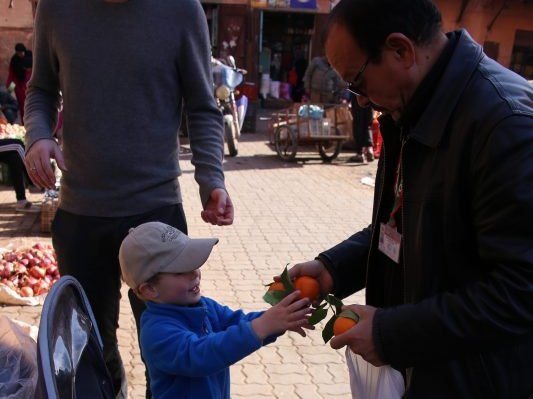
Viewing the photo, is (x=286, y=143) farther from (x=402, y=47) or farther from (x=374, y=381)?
(x=402, y=47)

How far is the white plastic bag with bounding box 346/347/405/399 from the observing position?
1579 mm

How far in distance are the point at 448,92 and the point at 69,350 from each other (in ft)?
3.36

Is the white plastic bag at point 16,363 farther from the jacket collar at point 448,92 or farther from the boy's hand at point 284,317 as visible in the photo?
the jacket collar at point 448,92

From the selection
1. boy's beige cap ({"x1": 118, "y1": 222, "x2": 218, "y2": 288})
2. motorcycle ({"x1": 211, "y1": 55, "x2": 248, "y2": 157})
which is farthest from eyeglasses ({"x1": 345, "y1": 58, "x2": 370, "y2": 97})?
motorcycle ({"x1": 211, "y1": 55, "x2": 248, "y2": 157})

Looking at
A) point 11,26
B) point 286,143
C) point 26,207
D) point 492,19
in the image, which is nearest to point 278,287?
point 26,207

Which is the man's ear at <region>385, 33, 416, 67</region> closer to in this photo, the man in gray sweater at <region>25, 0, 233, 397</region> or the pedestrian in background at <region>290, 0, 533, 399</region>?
the pedestrian in background at <region>290, 0, 533, 399</region>

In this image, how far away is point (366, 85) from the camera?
143cm

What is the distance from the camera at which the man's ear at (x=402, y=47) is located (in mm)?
1308

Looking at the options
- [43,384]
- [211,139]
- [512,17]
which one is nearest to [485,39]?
Result: [512,17]

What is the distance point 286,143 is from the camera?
1071 centimetres

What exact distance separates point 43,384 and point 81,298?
568 millimetres

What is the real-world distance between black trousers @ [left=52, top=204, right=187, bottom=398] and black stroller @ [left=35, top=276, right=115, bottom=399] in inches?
21.4

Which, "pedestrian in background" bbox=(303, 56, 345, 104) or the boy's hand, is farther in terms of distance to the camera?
"pedestrian in background" bbox=(303, 56, 345, 104)

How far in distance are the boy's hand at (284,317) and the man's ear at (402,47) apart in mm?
716
